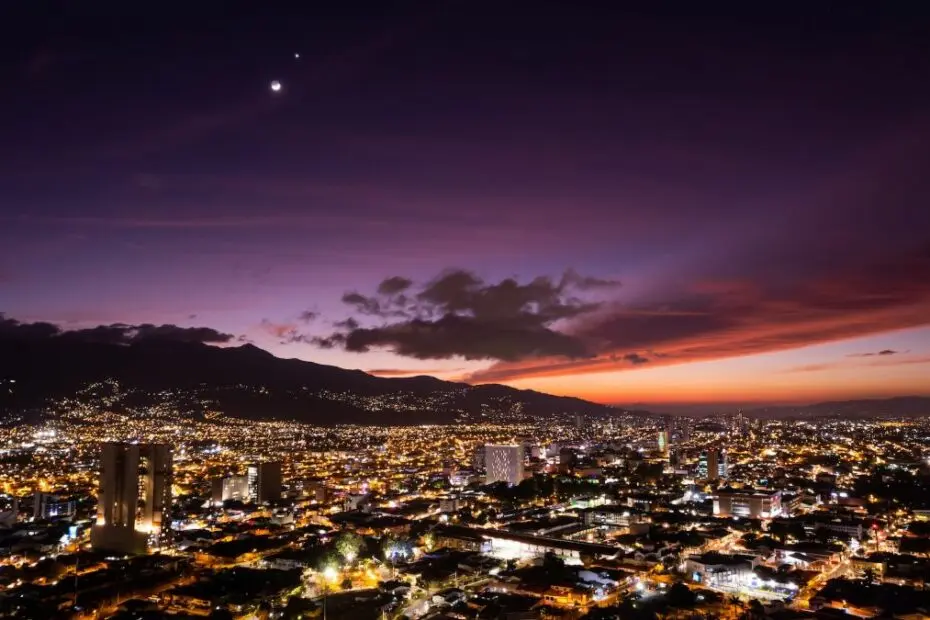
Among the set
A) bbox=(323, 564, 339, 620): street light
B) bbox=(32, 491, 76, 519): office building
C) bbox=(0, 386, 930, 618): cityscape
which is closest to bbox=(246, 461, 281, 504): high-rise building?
bbox=(0, 386, 930, 618): cityscape

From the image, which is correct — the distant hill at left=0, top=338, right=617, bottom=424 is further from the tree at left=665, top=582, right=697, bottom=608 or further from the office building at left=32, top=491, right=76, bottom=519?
the tree at left=665, top=582, right=697, bottom=608

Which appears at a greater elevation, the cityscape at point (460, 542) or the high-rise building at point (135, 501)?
the high-rise building at point (135, 501)

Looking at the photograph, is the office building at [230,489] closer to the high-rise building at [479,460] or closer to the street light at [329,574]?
the street light at [329,574]

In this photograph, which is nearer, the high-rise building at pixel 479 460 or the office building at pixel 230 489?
the office building at pixel 230 489

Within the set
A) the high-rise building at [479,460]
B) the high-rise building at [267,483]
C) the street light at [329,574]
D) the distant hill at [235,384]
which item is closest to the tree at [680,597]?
the street light at [329,574]

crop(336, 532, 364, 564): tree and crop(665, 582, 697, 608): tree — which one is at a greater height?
crop(336, 532, 364, 564): tree

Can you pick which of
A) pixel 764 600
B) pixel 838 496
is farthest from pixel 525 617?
pixel 838 496
